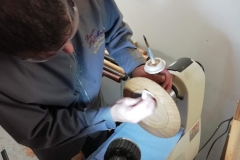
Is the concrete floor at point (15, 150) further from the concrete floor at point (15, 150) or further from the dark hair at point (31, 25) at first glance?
the dark hair at point (31, 25)

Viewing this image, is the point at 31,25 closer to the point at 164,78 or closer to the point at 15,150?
the point at 164,78

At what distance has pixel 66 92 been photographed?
737 millimetres

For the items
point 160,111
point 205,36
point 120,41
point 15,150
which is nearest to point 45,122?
point 160,111

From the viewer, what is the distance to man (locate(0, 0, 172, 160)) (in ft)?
1.41

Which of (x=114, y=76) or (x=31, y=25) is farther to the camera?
(x=114, y=76)

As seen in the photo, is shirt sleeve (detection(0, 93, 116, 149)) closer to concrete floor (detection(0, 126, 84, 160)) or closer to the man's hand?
the man's hand

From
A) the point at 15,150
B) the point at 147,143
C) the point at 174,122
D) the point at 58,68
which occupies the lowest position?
the point at 15,150

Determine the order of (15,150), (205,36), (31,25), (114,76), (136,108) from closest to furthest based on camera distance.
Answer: (31,25) → (136,108) → (205,36) → (114,76) → (15,150)

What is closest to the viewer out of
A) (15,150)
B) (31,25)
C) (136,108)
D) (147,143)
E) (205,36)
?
(31,25)

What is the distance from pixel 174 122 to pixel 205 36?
0.51m

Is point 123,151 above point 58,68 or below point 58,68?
below

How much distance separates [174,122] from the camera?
0.67 meters

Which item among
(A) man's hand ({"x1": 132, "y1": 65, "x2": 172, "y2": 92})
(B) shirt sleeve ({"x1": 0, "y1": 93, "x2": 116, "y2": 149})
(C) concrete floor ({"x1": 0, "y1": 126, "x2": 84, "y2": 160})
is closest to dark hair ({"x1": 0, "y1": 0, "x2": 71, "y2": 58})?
(B) shirt sleeve ({"x1": 0, "y1": 93, "x2": 116, "y2": 149})

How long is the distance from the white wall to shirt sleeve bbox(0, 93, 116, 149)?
1.82 ft
